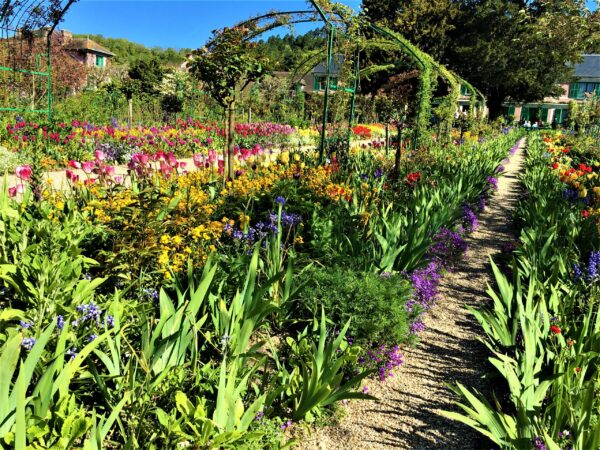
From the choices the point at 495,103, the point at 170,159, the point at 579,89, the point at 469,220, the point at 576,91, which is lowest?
the point at 469,220

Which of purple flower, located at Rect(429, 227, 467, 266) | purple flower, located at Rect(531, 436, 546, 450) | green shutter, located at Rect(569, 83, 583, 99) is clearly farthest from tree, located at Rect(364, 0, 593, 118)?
green shutter, located at Rect(569, 83, 583, 99)

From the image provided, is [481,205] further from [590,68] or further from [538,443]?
[590,68]

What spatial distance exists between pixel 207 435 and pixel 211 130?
13.7 meters

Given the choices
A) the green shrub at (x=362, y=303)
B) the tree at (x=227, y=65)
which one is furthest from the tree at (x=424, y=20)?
the green shrub at (x=362, y=303)

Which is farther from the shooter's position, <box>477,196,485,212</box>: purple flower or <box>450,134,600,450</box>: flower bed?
<box>477,196,485,212</box>: purple flower

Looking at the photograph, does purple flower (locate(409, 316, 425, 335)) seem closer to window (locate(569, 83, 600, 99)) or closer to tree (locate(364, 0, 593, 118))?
tree (locate(364, 0, 593, 118))

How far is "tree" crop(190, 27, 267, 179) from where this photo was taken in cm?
557

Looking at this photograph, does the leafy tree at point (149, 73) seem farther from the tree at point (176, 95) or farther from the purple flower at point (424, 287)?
the purple flower at point (424, 287)

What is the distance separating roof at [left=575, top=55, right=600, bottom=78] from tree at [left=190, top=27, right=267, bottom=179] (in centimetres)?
6044

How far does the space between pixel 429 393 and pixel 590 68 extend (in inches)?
2547

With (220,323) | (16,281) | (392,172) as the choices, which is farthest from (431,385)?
(392,172)

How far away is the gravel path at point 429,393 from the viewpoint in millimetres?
2133

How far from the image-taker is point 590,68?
54.4 meters

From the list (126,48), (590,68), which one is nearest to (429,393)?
(590,68)
